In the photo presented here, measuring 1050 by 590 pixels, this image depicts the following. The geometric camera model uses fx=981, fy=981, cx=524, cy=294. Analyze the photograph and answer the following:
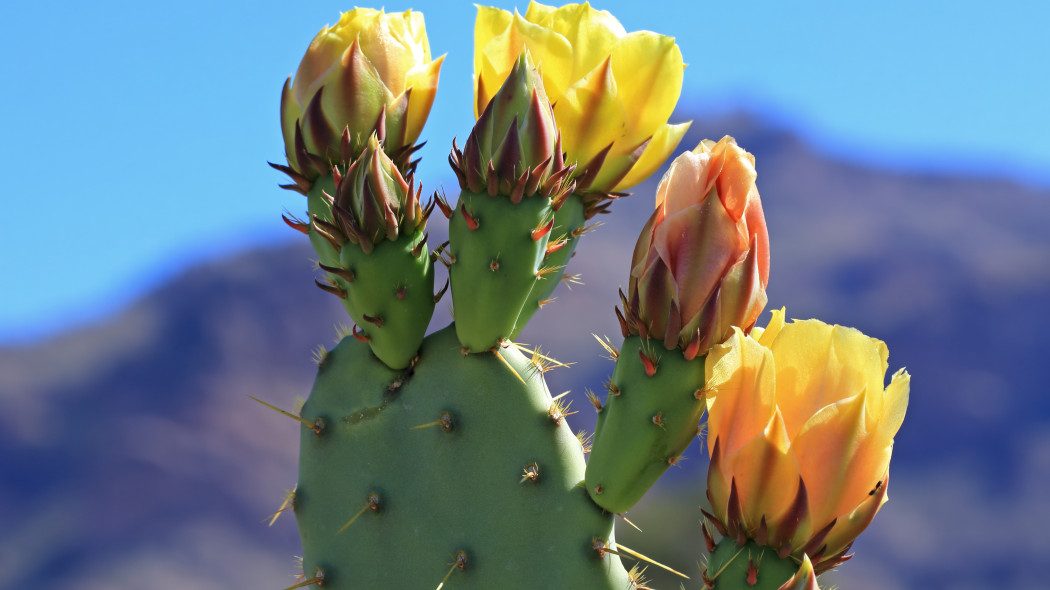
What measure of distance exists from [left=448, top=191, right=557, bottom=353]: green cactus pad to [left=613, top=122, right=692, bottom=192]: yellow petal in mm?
185

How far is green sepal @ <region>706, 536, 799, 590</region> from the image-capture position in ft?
3.55

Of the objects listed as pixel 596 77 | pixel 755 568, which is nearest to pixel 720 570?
pixel 755 568

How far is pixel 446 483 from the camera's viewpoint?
1.40 meters

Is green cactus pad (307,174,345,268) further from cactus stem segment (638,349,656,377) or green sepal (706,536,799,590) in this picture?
green sepal (706,536,799,590)

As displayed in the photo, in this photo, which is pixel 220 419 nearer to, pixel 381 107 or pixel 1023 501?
pixel 1023 501

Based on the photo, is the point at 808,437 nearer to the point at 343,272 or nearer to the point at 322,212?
the point at 343,272

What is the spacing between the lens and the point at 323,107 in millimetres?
1394

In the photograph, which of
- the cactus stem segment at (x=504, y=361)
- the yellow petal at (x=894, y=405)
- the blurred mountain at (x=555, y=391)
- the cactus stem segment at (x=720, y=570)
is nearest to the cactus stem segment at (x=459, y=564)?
the cactus stem segment at (x=504, y=361)

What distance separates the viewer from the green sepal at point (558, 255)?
1399mm

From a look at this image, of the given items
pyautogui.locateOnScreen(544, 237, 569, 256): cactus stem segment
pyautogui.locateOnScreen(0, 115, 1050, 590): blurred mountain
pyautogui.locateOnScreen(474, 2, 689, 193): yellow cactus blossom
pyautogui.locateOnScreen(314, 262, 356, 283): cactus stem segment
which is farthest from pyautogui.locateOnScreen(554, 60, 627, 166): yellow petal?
pyautogui.locateOnScreen(0, 115, 1050, 590): blurred mountain

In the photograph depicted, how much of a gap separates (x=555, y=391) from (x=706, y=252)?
2182cm

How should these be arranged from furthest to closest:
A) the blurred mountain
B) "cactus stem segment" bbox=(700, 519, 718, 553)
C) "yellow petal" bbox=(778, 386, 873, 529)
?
the blurred mountain, "cactus stem segment" bbox=(700, 519, 718, 553), "yellow petal" bbox=(778, 386, 873, 529)

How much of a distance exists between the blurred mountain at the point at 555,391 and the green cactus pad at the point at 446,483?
41.6 ft

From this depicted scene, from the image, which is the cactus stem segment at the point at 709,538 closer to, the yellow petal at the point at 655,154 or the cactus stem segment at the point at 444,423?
the cactus stem segment at the point at 444,423
